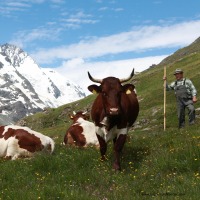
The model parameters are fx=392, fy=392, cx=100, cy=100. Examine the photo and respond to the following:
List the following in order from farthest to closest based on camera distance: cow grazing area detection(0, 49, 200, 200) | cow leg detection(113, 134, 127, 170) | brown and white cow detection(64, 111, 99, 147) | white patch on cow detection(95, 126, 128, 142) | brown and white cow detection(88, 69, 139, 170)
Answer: brown and white cow detection(64, 111, 99, 147), white patch on cow detection(95, 126, 128, 142), brown and white cow detection(88, 69, 139, 170), cow leg detection(113, 134, 127, 170), cow grazing area detection(0, 49, 200, 200)

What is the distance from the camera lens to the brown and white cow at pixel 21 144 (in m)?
14.4

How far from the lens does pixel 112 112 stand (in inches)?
427

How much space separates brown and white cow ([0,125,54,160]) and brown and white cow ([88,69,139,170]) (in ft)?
9.87

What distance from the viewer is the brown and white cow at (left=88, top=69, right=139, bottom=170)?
11219 millimetres

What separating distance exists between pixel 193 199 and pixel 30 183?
4.30 metres

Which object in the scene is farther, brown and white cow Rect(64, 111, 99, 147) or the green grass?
brown and white cow Rect(64, 111, 99, 147)

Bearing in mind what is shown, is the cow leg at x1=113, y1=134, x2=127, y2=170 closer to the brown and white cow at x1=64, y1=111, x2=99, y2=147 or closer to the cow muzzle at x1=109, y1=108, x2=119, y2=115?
the cow muzzle at x1=109, y1=108, x2=119, y2=115

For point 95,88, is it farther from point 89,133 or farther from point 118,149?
point 89,133

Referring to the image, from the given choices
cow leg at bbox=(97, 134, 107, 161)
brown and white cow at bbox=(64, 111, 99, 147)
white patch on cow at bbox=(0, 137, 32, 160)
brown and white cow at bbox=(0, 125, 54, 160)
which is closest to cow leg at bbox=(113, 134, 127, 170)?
cow leg at bbox=(97, 134, 107, 161)

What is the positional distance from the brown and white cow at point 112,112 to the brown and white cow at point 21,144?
118 inches

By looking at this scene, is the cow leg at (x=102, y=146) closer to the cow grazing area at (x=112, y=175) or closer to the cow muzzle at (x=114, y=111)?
the cow grazing area at (x=112, y=175)

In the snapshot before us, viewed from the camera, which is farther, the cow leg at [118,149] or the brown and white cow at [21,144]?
the brown and white cow at [21,144]

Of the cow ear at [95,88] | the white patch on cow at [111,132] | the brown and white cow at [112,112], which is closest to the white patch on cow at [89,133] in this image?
the brown and white cow at [112,112]

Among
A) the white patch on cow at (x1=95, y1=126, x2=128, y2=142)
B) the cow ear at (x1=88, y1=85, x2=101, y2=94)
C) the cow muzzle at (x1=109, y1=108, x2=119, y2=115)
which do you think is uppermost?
the cow ear at (x1=88, y1=85, x2=101, y2=94)
